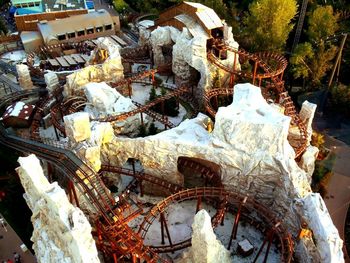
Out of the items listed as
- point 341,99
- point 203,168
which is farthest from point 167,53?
point 203,168

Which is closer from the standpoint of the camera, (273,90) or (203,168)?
(203,168)

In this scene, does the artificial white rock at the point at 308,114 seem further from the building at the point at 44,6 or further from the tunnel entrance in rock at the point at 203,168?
the building at the point at 44,6

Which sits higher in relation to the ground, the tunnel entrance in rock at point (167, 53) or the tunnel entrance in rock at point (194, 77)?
the tunnel entrance in rock at point (167, 53)

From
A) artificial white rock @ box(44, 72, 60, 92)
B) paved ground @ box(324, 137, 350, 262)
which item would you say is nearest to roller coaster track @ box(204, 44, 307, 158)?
paved ground @ box(324, 137, 350, 262)

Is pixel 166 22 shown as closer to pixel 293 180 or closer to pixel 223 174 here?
pixel 223 174

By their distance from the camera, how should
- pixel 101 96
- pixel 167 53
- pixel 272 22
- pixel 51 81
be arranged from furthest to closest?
pixel 272 22
pixel 167 53
pixel 51 81
pixel 101 96

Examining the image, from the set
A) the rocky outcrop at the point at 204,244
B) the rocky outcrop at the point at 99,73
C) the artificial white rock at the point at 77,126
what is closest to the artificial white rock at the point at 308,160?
the rocky outcrop at the point at 204,244

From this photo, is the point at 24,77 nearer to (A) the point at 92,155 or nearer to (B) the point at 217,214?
(A) the point at 92,155

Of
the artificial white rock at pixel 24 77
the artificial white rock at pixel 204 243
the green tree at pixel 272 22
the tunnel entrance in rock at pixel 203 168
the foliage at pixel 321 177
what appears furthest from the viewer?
the green tree at pixel 272 22

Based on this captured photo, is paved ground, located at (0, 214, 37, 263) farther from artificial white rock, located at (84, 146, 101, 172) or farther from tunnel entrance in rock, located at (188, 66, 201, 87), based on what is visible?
tunnel entrance in rock, located at (188, 66, 201, 87)
